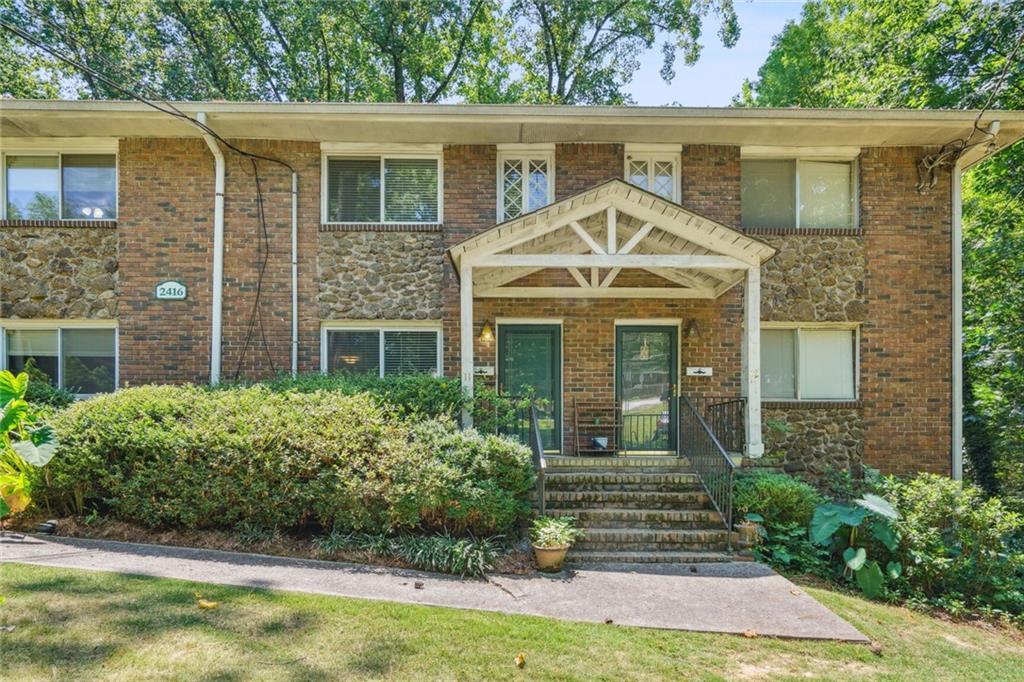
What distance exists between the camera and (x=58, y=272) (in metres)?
8.39

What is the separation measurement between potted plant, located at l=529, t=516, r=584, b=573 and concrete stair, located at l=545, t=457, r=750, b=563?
419mm

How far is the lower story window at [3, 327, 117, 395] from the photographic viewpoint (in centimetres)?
848

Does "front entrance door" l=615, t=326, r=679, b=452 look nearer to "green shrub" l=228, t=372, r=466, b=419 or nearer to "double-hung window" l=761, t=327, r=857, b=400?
"double-hung window" l=761, t=327, r=857, b=400

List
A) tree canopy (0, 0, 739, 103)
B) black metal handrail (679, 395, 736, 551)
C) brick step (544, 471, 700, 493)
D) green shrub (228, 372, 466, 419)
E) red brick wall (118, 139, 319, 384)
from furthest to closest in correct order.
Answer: tree canopy (0, 0, 739, 103) → red brick wall (118, 139, 319, 384) → brick step (544, 471, 700, 493) → green shrub (228, 372, 466, 419) → black metal handrail (679, 395, 736, 551)

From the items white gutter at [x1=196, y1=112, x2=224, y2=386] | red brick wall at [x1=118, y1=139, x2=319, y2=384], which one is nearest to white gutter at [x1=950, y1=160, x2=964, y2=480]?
red brick wall at [x1=118, y1=139, x2=319, y2=384]

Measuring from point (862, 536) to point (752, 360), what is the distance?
233cm

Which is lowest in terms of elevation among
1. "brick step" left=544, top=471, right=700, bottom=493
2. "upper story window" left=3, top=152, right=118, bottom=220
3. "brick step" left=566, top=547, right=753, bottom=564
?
"brick step" left=566, top=547, right=753, bottom=564

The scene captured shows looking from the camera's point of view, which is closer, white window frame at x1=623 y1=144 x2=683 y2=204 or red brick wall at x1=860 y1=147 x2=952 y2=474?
red brick wall at x1=860 y1=147 x2=952 y2=474

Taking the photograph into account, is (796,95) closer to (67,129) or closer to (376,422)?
(376,422)

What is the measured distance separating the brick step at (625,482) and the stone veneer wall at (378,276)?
130 inches

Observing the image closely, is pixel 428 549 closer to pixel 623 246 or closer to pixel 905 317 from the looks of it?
pixel 623 246

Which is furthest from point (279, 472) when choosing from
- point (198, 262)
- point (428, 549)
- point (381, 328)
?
point (198, 262)

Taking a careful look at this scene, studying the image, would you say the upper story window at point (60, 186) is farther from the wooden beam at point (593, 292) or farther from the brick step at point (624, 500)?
the brick step at point (624, 500)

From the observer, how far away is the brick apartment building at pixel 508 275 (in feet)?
27.6
